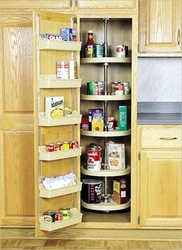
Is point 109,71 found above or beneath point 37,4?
beneath

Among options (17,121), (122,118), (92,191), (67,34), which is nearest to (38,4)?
(67,34)

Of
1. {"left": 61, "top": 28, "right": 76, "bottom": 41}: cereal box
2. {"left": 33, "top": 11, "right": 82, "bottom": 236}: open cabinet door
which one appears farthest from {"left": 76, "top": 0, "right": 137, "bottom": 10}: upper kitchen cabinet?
{"left": 61, "top": 28, "right": 76, "bottom": 41}: cereal box

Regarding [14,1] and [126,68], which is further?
[126,68]

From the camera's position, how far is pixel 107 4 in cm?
362

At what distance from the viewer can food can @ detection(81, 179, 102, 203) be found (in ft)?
12.8

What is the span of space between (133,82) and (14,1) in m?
1.04

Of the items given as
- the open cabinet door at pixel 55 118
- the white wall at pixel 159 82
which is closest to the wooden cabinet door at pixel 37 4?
the open cabinet door at pixel 55 118

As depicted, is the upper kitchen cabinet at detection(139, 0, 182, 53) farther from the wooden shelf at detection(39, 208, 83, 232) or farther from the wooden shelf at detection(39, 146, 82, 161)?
the wooden shelf at detection(39, 208, 83, 232)

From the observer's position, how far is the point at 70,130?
3609 mm

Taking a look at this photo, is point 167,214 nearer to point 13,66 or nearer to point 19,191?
point 19,191

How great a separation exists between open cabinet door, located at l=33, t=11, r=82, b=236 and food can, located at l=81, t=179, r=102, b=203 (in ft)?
0.96

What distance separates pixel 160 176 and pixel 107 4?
1298mm

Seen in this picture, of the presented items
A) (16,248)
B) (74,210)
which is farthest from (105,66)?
(16,248)

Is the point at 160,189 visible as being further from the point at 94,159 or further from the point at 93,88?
the point at 93,88
